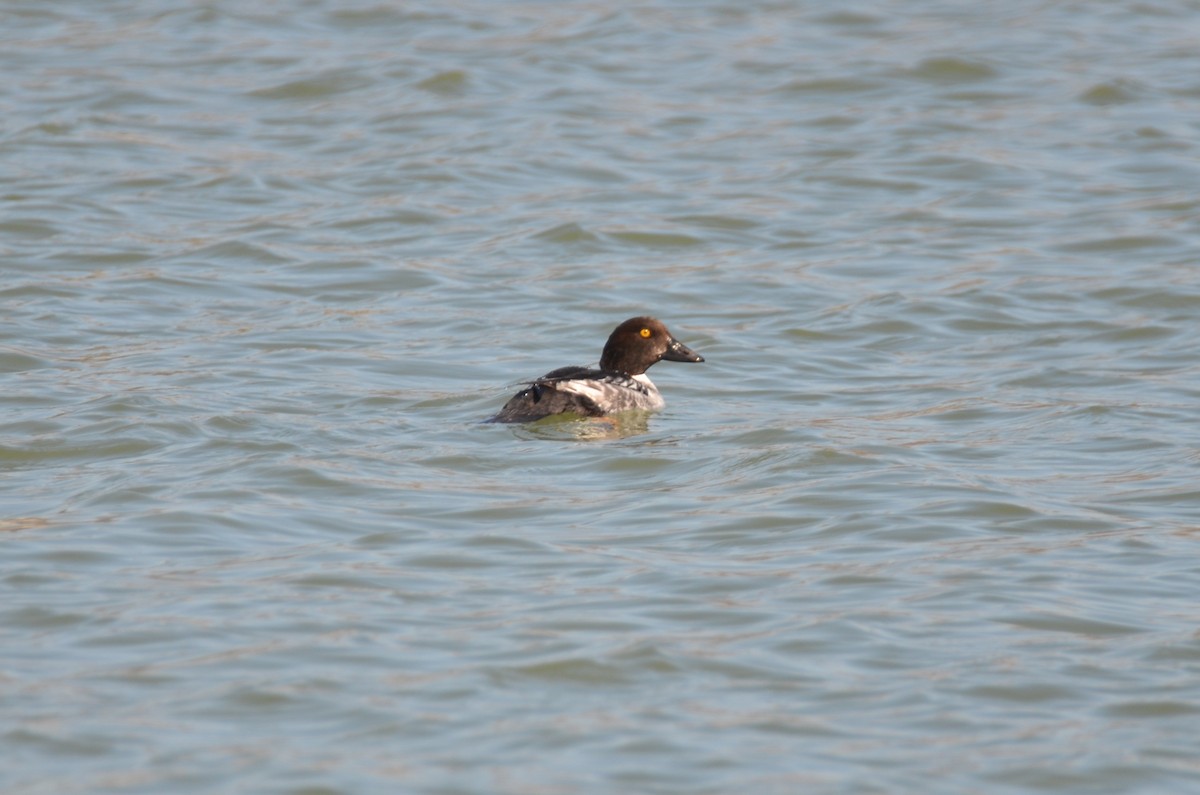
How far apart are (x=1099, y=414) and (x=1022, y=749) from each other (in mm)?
5153

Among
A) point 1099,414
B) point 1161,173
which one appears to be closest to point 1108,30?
point 1161,173

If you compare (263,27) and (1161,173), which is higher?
(263,27)

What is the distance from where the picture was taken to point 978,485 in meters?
9.45

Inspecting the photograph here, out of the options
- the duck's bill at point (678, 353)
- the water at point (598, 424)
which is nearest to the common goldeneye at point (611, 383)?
the duck's bill at point (678, 353)

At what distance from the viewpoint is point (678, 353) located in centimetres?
1203

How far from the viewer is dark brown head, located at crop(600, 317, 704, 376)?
1180 centimetres

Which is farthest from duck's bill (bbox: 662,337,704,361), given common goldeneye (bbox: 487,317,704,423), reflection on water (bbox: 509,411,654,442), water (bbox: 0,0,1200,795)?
reflection on water (bbox: 509,411,654,442)

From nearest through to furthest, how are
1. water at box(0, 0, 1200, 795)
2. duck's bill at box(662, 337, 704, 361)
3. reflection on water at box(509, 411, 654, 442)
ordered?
water at box(0, 0, 1200, 795) → reflection on water at box(509, 411, 654, 442) → duck's bill at box(662, 337, 704, 361)

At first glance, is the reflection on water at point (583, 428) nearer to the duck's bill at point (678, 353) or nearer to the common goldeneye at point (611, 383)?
the common goldeneye at point (611, 383)

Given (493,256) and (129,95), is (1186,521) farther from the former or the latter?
(129,95)

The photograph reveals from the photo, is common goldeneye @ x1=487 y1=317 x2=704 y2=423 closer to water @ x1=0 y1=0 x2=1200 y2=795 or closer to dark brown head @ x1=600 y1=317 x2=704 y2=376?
dark brown head @ x1=600 y1=317 x2=704 y2=376

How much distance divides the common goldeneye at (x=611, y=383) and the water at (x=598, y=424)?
30cm

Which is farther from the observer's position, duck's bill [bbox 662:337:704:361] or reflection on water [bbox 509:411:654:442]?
duck's bill [bbox 662:337:704:361]

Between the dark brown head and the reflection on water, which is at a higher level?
the dark brown head
